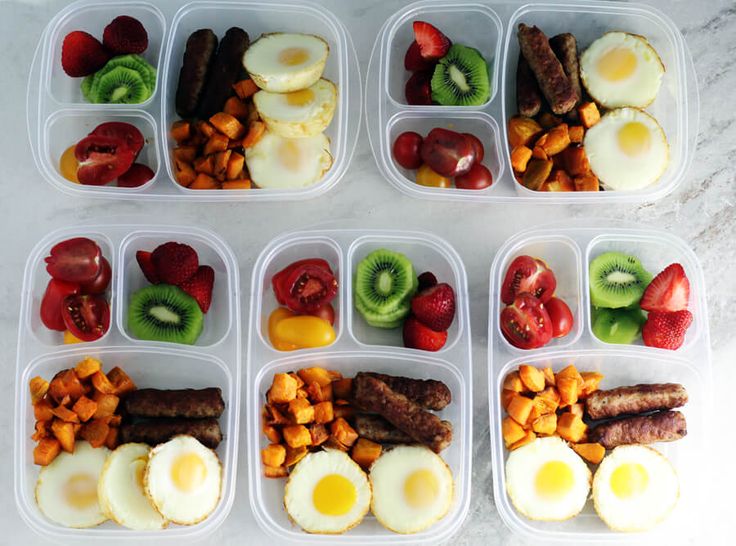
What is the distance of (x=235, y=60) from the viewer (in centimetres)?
195

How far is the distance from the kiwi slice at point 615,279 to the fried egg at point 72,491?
1.25 metres

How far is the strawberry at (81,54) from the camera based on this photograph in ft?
6.40

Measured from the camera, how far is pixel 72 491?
5.93 feet

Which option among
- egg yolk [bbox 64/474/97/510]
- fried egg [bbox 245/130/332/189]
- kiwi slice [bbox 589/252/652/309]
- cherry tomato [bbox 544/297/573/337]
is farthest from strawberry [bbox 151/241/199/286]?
kiwi slice [bbox 589/252/652/309]

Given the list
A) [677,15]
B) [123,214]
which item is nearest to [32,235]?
[123,214]

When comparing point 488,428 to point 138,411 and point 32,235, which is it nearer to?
point 138,411

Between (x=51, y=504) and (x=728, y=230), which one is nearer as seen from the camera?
(x=51, y=504)

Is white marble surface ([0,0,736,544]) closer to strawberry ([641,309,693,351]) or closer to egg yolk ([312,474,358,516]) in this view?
strawberry ([641,309,693,351])

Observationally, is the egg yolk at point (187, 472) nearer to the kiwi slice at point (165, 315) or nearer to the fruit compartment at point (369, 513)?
the fruit compartment at point (369, 513)

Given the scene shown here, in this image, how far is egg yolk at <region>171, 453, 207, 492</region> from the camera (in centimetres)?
175

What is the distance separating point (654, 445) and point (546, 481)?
0.31m

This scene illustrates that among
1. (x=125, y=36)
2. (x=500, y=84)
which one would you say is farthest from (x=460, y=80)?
(x=125, y=36)

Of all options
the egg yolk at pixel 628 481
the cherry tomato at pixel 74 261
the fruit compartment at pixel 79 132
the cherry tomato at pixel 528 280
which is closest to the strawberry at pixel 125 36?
the fruit compartment at pixel 79 132

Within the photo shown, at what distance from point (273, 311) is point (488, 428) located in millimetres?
605
